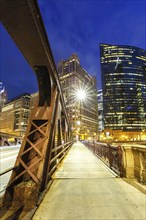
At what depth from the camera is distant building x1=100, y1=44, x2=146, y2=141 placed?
12050 cm

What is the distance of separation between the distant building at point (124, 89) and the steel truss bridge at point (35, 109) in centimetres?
12011

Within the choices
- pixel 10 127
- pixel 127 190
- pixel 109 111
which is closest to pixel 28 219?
pixel 127 190

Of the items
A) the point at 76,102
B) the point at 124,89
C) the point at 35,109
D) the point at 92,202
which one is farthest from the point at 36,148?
the point at 124,89

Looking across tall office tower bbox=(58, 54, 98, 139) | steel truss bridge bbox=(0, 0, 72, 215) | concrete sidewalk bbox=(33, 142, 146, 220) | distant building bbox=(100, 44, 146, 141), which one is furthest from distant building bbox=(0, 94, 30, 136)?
concrete sidewalk bbox=(33, 142, 146, 220)

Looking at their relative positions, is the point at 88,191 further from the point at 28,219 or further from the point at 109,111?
the point at 109,111

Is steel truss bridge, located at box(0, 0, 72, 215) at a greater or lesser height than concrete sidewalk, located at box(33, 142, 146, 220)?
greater

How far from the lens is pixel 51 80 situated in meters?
5.48

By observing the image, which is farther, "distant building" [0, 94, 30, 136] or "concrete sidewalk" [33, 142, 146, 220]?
"distant building" [0, 94, 30, 136]

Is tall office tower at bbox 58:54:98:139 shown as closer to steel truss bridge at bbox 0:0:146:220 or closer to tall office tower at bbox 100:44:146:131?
tall office tower at bbox 100:44:146:131

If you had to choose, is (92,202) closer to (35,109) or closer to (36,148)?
(36,148)

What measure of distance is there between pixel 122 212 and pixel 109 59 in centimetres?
15661

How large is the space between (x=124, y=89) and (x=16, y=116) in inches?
3972

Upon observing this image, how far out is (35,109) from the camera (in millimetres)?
5184

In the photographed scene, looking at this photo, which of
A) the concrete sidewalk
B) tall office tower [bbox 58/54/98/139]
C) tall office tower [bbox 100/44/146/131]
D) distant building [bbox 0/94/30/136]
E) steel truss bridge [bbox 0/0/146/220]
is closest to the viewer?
the concrete sidewalk
